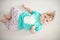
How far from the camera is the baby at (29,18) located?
5.72 ft

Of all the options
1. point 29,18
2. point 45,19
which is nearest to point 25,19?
point 29,18

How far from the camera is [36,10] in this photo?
69.1 inches

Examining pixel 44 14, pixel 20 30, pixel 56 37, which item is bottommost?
pixel 56 37

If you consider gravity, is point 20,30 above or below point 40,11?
below

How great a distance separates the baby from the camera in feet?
5.72

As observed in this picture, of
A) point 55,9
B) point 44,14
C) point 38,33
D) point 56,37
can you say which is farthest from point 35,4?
point 56,37

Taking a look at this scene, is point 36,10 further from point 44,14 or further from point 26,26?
point 26,26

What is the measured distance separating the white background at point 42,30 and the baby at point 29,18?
6 cm

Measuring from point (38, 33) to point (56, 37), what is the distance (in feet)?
0.91

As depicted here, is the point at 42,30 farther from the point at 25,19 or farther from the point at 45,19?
the point at 25,19

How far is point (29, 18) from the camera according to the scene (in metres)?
1.76

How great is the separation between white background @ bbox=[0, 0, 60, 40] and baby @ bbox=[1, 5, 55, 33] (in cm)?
6

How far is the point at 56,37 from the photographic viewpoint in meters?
1.75

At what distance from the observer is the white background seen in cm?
175
